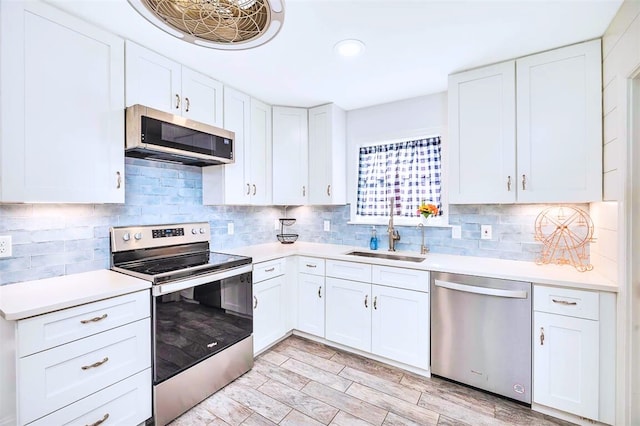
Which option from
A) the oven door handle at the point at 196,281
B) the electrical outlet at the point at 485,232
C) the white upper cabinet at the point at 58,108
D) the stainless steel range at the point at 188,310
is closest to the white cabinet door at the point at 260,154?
the stainless steel range at the point at 188,310

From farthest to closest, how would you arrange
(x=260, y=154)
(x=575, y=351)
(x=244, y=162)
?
(x=260, y=154) < (x=244, y=162) < (x=575, y=351)

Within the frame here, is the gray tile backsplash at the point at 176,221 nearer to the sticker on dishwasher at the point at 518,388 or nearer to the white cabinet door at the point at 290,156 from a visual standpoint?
the white cabinet door at the point at 290,156

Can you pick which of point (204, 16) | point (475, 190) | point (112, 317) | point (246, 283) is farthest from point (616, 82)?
point (112, 317)

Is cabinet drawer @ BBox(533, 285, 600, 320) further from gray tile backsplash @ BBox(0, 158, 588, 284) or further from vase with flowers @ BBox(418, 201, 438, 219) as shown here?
vase with flowers @ BBox(418, 201, 438, 219)

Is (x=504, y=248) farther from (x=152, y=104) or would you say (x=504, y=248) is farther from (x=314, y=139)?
(x=152, y=104)

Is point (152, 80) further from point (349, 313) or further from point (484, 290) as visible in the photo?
point (484, 290)

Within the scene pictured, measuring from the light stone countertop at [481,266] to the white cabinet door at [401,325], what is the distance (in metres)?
0.25

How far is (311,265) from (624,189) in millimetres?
2194

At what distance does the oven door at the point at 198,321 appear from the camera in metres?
1.75

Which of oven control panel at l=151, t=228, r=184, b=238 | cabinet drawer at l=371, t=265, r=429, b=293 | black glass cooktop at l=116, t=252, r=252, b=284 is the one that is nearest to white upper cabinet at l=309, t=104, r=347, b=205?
cabinet drawer at l=371, t=265, r=429, b=293

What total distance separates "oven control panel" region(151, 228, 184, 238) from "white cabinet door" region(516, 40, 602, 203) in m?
2.63

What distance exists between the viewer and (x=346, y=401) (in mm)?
2004

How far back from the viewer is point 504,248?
95.3 inches

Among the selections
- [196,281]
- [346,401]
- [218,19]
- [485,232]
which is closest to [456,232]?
[485,232]
